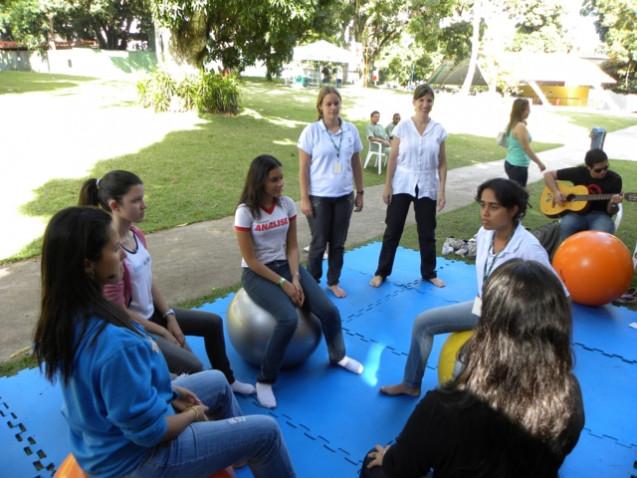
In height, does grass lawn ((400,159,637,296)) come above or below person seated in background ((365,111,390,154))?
below

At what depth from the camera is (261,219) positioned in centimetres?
359

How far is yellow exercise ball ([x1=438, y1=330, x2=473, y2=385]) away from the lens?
120 inches

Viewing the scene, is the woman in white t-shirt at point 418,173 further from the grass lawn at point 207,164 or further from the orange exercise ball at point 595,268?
the grass lawn at point 207,164

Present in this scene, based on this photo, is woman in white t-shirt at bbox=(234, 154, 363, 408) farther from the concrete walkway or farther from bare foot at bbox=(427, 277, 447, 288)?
bare foot at bbox=(427, 277, 447, 288)

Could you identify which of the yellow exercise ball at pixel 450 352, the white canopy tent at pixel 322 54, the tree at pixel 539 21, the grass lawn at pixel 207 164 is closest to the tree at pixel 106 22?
the white canopy tent at pixel 322 54

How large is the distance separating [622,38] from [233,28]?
37.4 meters

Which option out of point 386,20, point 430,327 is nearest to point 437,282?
point 430,327

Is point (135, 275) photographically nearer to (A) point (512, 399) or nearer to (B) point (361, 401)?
(B) point (361, 401)

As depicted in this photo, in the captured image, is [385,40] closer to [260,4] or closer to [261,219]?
[260,4]

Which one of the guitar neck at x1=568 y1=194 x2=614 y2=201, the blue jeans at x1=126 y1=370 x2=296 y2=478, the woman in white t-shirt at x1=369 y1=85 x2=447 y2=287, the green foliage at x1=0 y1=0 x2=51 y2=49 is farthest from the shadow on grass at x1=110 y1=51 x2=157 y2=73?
the blue jeans at x1=126 y1=370 x2=296 y2=478

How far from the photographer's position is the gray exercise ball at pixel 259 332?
3.54 metres

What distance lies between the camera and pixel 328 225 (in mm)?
4953

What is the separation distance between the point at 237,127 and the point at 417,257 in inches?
389

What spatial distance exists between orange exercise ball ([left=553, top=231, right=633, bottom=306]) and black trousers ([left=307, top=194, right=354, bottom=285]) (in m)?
2.23
